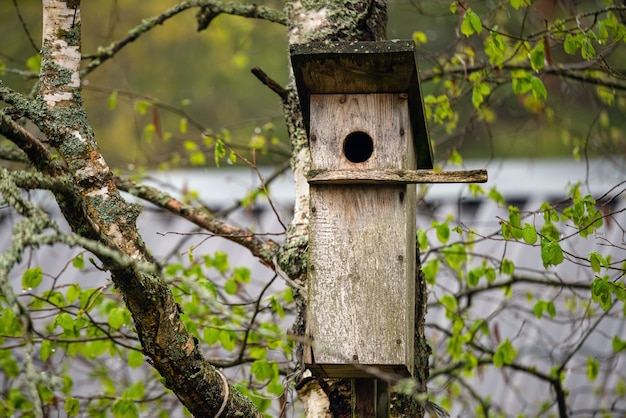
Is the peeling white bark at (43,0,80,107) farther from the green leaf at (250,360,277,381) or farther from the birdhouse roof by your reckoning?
the green leaf at (250,360,277,381)

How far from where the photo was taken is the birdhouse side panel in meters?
2.59

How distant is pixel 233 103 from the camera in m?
15.7

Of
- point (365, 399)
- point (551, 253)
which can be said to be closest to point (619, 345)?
point (551, 253)

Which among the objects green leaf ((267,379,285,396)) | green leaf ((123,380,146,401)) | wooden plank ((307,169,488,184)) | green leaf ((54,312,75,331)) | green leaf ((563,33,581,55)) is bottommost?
green leaf ((267,379,285,396))

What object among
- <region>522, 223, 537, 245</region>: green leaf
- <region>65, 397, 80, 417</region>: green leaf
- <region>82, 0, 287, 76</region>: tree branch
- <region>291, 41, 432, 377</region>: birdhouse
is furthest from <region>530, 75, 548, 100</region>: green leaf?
<region>65, 397, 80, 417</region>: green leaf

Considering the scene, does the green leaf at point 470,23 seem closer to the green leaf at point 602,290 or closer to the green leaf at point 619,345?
the green leaf at point 602,290

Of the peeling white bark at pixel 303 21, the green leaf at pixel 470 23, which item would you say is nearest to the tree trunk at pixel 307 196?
the peeling white bark at pixel 303 21

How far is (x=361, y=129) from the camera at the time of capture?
2742 mm

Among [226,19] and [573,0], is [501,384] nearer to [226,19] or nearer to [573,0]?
[573,0]

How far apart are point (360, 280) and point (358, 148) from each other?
444 mm

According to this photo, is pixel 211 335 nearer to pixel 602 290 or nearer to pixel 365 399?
pixel 365 399

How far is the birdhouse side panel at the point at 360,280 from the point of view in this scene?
8.50 ft

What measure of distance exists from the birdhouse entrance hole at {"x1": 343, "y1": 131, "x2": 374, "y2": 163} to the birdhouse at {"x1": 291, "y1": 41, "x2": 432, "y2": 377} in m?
0.02

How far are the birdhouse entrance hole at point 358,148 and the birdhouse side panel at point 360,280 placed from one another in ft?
0.53
